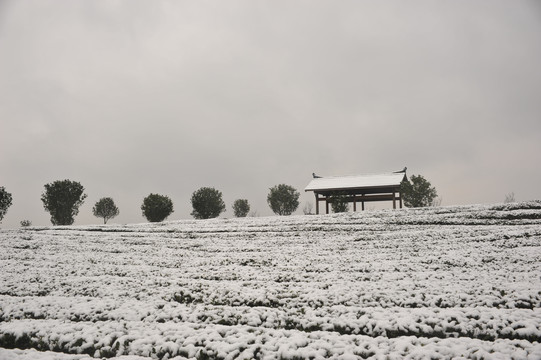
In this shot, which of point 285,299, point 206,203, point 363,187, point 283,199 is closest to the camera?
point 285,299

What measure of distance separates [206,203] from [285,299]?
152 feet

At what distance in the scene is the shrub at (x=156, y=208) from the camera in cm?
4709

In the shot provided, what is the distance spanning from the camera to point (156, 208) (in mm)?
47094

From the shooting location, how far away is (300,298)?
8594 mm

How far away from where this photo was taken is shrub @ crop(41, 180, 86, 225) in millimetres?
60344

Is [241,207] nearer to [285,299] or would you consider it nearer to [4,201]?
[4,201]

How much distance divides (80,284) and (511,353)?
38.6ft

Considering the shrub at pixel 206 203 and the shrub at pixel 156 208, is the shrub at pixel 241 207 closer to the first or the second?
the shrub at pixel 206 203

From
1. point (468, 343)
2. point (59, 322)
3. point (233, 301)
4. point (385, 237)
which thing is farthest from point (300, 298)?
point (385, 237)

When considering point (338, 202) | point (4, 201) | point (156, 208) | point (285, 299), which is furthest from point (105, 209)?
point (285, 299)

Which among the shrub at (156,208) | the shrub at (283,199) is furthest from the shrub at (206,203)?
the shrub at (283,199)

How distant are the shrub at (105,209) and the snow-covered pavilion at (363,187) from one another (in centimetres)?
5614

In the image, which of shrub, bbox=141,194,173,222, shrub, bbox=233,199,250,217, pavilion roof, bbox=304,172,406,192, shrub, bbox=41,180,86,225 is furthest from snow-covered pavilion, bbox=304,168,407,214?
shrub, bbox=41,180,86,225

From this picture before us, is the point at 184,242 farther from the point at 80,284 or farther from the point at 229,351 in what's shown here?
the point at 229,351
